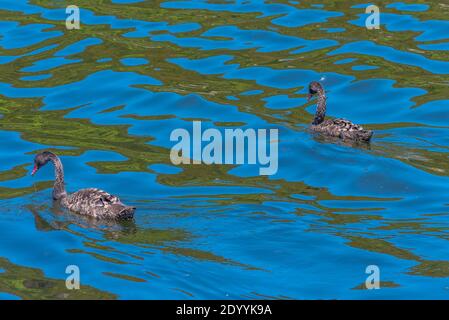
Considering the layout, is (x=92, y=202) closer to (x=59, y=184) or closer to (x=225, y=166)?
(x=59, y=184)

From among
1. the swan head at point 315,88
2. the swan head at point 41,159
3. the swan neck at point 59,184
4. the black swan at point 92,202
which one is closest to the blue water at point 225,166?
the black swan at point 92,202

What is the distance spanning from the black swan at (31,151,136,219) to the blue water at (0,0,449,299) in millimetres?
190

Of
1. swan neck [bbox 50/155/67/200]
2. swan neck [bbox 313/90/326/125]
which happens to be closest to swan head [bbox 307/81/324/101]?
swan neck [bbox 313/90/326/125]

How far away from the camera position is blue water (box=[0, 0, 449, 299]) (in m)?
17.5

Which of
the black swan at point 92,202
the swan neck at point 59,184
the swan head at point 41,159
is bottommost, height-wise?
the black swan at point 92,202

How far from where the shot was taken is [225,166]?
918 inches

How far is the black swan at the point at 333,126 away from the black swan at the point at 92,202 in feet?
20.1

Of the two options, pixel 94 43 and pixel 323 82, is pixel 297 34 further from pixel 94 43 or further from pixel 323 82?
pixel 94 43

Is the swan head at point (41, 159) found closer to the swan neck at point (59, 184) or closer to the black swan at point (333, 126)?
the swan neck at point (59, 184)

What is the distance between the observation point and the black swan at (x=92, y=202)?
19.3m

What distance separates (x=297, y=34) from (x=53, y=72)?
22.0 ft

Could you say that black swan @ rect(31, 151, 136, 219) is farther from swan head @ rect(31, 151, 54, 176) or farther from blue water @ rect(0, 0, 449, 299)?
swan head @ rect(31, 151, 54, 176)

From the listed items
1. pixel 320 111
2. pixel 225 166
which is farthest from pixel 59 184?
pixel 320 111

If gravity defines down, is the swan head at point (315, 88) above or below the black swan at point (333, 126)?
above
